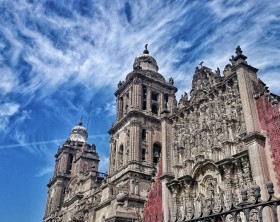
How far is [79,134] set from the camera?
65688 mm

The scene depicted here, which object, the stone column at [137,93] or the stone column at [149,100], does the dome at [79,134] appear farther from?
the stone column at [137,93]

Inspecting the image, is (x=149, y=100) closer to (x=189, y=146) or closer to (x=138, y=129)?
(x=138, y=129)

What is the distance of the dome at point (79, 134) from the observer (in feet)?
212

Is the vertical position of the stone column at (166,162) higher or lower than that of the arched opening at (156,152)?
lower

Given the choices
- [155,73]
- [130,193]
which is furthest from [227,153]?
[155,73]

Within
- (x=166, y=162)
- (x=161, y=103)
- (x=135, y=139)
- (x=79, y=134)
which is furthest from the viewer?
(x=79, y=134)

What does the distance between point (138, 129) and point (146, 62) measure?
12089 millimetres

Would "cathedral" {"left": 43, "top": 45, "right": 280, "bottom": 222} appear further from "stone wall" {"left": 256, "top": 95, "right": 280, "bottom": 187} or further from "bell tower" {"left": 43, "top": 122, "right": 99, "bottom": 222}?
"bell tower" {"left": 43, "top": 122, "right": 99, "bottom": 222}

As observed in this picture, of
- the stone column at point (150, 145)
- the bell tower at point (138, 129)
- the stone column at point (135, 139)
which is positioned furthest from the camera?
the stone column at point (150, 145)

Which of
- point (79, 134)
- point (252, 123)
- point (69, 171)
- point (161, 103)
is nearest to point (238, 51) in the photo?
point (252, 123)

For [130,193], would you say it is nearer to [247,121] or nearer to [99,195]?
[99,195]

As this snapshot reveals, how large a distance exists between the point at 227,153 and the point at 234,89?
4517mm

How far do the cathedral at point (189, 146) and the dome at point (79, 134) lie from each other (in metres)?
20.7

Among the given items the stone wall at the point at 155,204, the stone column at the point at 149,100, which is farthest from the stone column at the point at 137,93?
the stone wall at the point at 155,204
